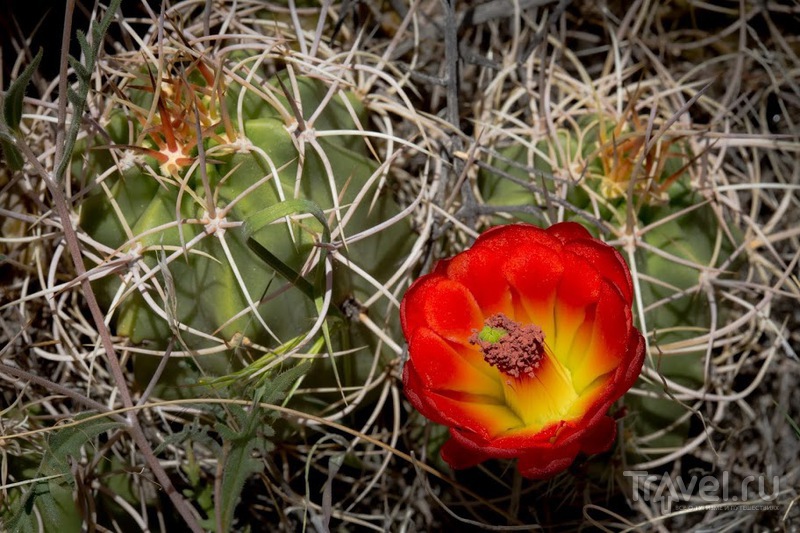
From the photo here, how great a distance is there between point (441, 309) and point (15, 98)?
1.60 ft

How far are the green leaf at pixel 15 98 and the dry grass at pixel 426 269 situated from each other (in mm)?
36

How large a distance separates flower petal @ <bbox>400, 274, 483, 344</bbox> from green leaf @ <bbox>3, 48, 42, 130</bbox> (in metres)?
0.44

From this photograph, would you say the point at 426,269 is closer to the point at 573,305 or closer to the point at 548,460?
the point at 573,305

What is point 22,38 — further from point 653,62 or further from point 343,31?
point 653,62

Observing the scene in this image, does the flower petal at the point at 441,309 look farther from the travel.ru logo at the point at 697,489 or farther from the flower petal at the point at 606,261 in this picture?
the travel.ru logo at the point at 697,489

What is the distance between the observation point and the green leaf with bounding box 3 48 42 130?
85 centimetres

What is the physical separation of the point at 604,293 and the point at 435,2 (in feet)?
2.16

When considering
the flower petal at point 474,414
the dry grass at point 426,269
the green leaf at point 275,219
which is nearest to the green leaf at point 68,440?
the dry grass at point 426,269

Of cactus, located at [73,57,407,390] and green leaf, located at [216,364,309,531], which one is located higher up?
cactus, located at [73,57,407,390]

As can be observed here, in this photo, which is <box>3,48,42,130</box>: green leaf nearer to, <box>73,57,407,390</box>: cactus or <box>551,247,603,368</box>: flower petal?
<box>73,57,407,390</box>: cactus

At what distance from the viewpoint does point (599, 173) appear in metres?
1.08

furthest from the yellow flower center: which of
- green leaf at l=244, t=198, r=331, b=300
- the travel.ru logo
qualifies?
the travel.ru logo

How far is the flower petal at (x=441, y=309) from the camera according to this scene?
2.90 feet

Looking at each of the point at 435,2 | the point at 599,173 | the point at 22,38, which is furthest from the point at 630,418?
the point at 22,38
